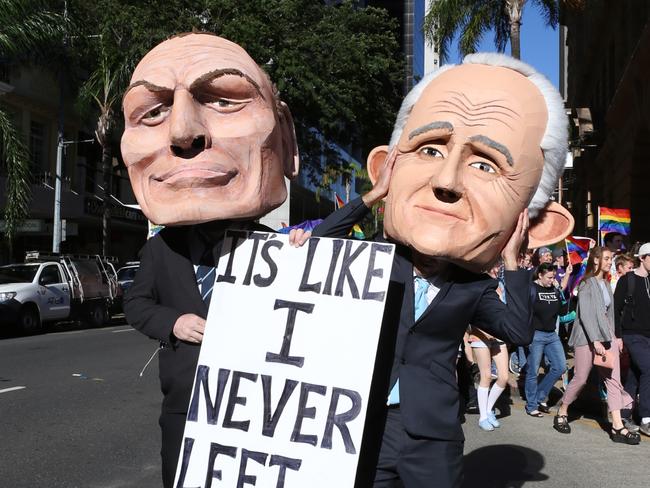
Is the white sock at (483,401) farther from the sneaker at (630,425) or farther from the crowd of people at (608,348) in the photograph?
the sneaker at (630,425)

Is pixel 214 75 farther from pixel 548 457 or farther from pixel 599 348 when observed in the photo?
pixel 599 348

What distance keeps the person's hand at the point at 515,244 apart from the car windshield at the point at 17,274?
50.6ft

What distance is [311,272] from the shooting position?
3150 millimetres

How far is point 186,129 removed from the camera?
125 inches

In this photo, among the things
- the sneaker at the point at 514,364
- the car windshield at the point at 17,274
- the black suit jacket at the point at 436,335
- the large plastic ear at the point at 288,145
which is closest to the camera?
the black suit jacket at the point at 436,335

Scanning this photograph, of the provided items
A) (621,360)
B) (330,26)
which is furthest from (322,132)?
(621,360)

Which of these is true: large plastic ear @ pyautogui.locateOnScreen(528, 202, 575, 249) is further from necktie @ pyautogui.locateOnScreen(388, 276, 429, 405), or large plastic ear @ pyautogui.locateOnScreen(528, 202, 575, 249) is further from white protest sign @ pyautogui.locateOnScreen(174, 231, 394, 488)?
white protest sign @ pyautogui.locateOnScreen(174, 231, 394, 488)

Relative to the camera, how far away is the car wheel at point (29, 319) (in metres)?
16.4

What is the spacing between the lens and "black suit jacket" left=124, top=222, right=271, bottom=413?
10.5ft

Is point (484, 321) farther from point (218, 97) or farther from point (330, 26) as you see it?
point (330, 26)

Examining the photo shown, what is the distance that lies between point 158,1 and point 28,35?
350 centimetres

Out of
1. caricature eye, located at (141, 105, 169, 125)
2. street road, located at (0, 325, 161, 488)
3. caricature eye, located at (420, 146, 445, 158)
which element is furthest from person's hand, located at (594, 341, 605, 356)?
caricature eye, located at (141, 105, 169, 125)

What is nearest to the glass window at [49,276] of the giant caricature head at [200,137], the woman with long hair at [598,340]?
the woman with long hair at [598,340]

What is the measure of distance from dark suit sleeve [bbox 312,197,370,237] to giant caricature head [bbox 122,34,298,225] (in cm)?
24
